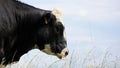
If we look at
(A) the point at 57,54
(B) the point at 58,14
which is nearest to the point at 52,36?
(A) the point at 57,54

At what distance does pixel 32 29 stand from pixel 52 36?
0.66 meters

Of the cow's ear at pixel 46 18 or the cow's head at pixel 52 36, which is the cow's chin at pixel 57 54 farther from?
the cow's ear at pixel 46 18

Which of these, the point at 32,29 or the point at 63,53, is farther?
the point at 63,53

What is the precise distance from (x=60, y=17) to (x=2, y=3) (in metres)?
2.11

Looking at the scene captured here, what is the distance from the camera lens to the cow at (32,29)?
10.3 m

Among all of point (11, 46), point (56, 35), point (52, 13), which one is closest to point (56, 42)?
point (56, 35)

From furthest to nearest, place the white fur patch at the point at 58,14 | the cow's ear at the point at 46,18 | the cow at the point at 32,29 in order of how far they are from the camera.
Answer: the white fur patch at the point at 58,14, the cow's ear at the point at 46,18, the cow at the point at 32,29

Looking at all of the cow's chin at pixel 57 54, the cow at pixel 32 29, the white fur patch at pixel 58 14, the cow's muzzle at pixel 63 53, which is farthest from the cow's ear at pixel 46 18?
the cow's muzzle at pixel 63 53

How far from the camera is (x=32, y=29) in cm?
1098

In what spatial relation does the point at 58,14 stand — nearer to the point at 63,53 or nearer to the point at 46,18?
the point at 46,18

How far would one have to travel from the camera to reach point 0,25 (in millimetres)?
9500

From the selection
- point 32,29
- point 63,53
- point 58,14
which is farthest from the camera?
point 58,14

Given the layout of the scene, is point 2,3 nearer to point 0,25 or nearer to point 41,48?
point 0,25

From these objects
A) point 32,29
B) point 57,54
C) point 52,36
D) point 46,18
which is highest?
point 46,18
